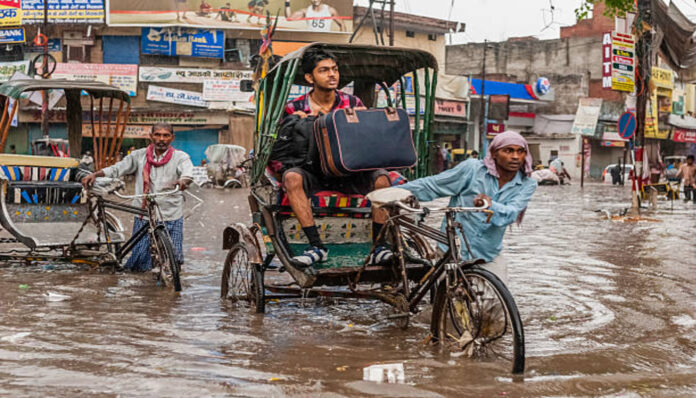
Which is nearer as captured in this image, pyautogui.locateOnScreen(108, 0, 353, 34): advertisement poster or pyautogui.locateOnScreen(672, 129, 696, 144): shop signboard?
pyautogui.locateOnScreen(108, 0, 353, 34): advertisement poster

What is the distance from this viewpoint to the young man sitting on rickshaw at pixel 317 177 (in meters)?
5.77

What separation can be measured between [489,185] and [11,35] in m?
31.6

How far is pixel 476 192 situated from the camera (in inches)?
197

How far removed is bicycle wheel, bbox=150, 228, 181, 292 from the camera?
6.96 metres

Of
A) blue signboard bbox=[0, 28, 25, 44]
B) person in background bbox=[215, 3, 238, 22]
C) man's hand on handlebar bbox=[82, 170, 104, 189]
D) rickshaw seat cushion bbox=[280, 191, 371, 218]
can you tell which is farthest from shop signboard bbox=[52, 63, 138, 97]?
rickshaw seat cushion bbox=[280, 191, 371, 218]

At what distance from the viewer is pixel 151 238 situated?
7.34m

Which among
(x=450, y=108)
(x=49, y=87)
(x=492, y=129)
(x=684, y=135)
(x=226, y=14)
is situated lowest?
(x=49, y=87)

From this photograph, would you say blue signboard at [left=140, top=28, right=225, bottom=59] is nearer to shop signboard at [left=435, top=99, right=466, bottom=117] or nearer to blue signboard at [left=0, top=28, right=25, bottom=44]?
blue signboard at [left=0, top=28, right=25, bottom=44]

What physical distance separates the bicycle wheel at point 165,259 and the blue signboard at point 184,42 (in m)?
29.7

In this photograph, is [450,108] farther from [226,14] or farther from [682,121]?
[682,121]

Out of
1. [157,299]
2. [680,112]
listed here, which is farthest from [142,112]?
[680,112]

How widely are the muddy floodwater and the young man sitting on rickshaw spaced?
52 centimetres

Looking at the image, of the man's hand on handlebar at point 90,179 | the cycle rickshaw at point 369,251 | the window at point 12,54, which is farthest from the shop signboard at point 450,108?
the cycle rickshaw at point 369,251

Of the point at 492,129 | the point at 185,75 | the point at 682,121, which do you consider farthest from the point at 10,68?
the point at 682,121
